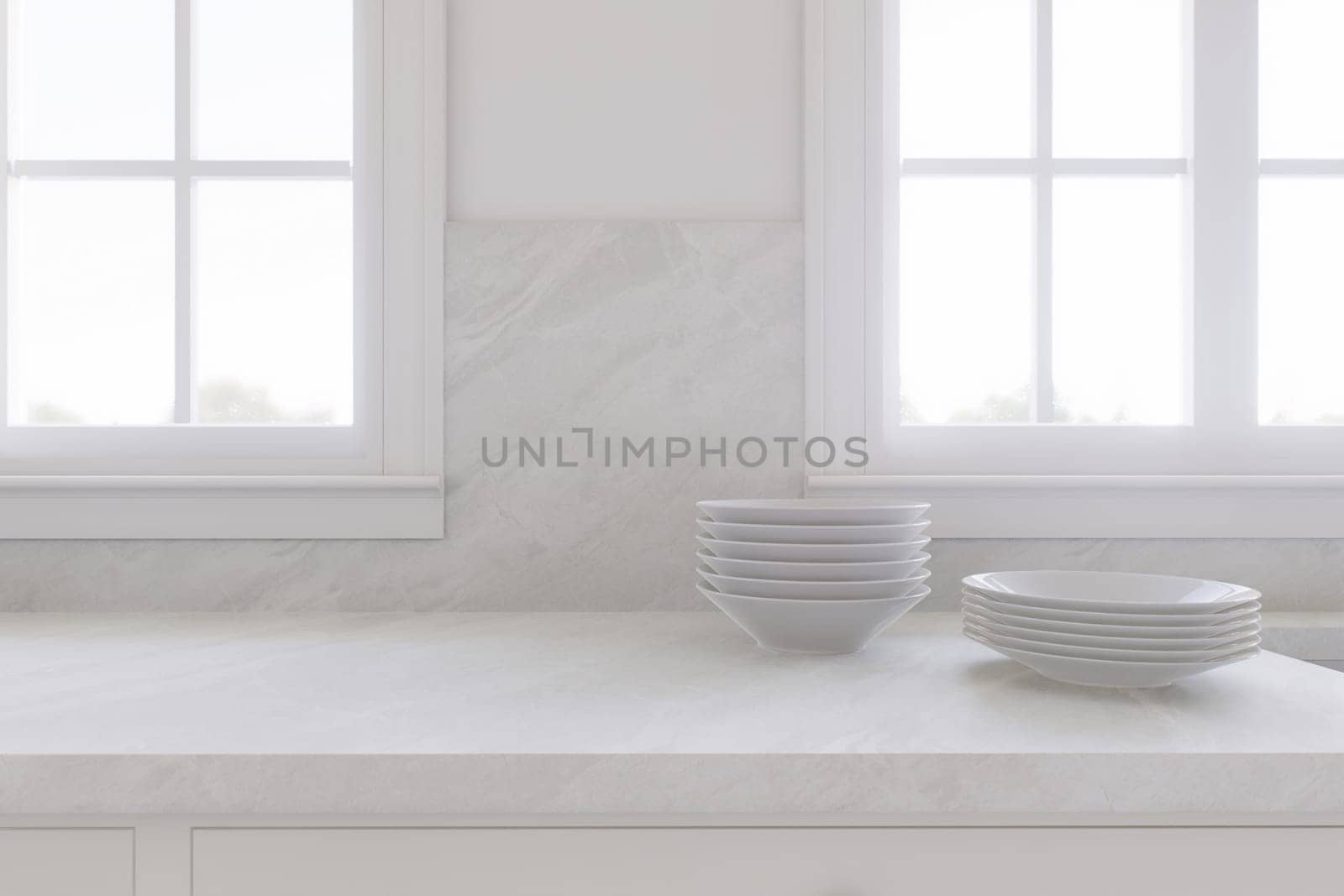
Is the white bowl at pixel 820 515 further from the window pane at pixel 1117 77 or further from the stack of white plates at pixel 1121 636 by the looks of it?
the window pane at pixel 1117 77

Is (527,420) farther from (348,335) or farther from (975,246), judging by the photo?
(975,246)

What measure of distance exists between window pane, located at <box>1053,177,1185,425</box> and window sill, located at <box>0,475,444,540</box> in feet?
3.49

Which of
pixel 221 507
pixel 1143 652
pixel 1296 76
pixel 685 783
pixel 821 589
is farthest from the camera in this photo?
pixel 1296 76

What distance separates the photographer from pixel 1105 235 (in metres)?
1.35

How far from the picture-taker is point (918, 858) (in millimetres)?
648

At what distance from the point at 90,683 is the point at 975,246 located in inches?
53.3

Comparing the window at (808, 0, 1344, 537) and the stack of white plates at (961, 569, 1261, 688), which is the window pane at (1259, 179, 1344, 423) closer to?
the window at (808, 0, 1344, 537)

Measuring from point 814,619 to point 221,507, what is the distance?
0.92 m

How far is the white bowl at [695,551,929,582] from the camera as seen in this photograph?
0.92 metres

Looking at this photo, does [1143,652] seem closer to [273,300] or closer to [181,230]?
[273,300]

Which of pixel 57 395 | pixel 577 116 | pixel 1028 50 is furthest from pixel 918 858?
pixel 57 395

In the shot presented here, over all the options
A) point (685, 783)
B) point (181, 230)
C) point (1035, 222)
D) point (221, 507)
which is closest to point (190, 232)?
point (181, 230)

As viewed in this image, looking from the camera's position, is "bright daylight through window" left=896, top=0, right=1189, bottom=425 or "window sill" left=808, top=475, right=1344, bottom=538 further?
"bright daylight through window" left=896, top=0, right=1189, bottom=425

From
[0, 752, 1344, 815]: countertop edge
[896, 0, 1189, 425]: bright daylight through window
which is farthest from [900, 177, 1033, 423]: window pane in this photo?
[0, 752, 1344, 815]: countertop edge
